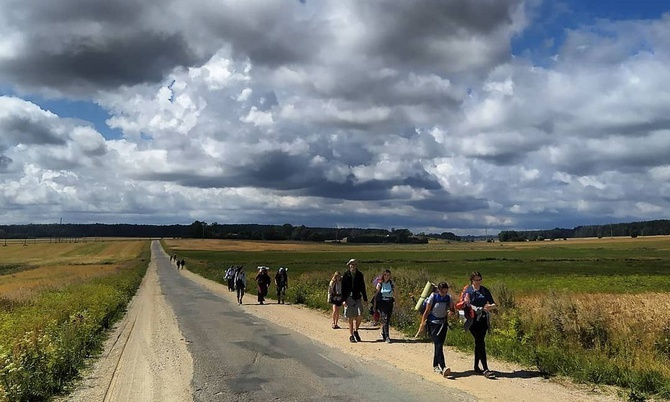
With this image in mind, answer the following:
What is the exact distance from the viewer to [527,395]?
8719mm

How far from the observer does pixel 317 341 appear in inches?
560

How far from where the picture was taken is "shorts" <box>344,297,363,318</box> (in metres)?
14.5

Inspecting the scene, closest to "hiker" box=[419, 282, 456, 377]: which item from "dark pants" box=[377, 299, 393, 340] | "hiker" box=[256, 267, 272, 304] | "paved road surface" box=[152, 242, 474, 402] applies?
"paved road surface" box=[152, 242, 474, 402]

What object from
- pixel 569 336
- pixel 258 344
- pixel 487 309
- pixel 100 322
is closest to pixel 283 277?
pixel 100 322

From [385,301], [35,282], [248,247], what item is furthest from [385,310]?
[248,247]

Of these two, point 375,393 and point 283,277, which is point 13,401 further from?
point 283,277

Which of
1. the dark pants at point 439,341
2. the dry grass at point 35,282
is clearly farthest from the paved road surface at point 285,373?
the dry grass at point 35,282

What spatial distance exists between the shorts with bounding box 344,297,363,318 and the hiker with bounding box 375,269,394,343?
57cm

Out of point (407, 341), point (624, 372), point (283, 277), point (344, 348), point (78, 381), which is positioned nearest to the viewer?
point (624, 372)

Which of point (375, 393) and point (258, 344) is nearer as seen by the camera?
point (375, 393)

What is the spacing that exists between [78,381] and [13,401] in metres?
2.12

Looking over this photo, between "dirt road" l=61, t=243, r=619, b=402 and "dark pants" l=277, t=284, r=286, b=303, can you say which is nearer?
"dirt road" l=61, t=243, r=619, b=402

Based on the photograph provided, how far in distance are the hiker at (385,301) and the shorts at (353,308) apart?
1.88 feet

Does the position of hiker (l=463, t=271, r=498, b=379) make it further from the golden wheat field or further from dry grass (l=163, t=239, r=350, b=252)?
dry grass (l=163, t=239, r=350, b=252)
